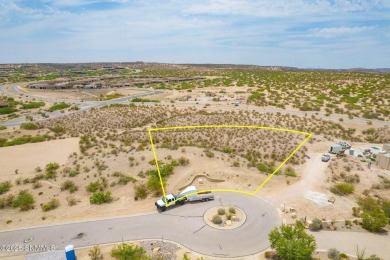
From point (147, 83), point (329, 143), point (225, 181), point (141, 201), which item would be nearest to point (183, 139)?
point (225, 181)

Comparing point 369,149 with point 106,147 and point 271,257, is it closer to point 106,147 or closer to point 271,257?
point 271,257

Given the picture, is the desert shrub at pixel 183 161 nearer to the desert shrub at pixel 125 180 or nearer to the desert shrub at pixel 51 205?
the desert shrub at pixel 125 180

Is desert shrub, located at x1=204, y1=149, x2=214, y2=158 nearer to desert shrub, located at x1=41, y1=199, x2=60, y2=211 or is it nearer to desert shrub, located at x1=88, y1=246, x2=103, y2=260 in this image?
desert shrub, located at x1=41, y1=199, x2=60, y2=211

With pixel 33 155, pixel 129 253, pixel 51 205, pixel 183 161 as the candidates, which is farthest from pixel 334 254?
pixel 33 155

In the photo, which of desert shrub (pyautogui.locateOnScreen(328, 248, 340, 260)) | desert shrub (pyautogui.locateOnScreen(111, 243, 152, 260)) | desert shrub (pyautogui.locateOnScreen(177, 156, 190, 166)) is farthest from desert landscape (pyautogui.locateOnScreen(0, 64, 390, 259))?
desert shrub (pyautogui.locateOnScreen(328, 248, 340, 260))

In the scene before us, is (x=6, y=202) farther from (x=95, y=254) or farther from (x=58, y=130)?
(x=58, y=130)

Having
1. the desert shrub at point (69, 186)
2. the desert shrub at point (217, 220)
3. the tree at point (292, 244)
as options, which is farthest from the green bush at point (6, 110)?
the tree at point (292, 244)
